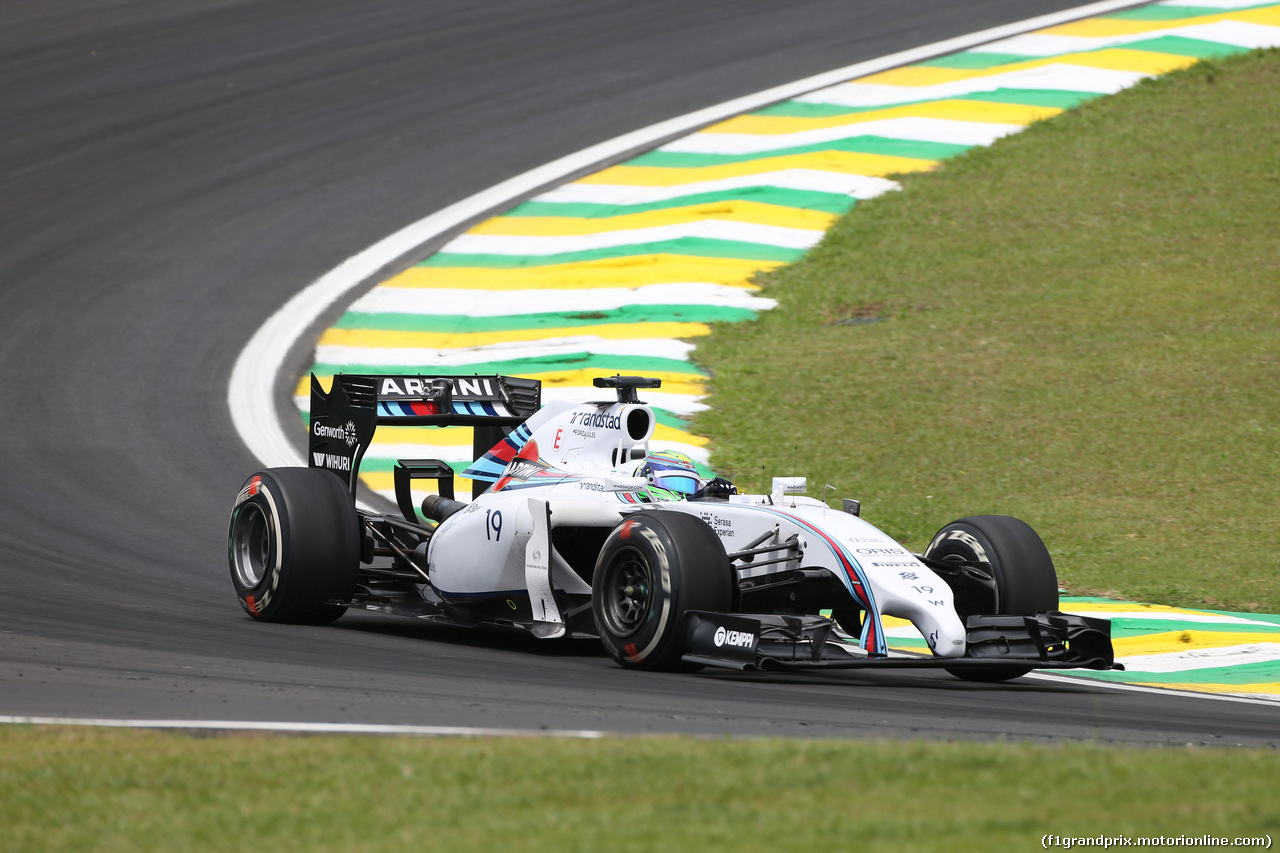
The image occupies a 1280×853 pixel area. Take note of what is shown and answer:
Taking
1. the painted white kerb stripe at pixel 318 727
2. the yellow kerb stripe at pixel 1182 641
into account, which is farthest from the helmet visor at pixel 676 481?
the painted white kerb stripe at pixel 318 727

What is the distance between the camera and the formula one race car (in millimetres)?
8289

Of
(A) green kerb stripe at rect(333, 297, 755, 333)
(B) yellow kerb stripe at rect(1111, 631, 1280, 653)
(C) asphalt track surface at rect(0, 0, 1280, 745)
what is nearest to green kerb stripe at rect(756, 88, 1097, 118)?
(C) asphalt track surface at rect(0, 0, 1280, 745)

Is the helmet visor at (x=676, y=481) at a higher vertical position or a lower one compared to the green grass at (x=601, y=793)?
higher

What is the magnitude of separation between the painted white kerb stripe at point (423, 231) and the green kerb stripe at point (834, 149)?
28.9 inches

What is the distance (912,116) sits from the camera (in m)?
22.3

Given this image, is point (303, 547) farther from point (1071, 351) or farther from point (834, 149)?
point (834, 149)

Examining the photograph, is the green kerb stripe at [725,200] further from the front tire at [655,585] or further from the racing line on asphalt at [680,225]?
the front tire at [655,585]

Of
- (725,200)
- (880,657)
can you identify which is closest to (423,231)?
(725,200)

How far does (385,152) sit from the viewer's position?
910 inches

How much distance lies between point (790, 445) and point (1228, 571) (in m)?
4.42

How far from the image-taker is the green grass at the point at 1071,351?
43.4 ft

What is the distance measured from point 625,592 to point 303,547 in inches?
94.2

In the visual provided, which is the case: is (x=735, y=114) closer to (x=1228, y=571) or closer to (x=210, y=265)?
(x=210, y=265)

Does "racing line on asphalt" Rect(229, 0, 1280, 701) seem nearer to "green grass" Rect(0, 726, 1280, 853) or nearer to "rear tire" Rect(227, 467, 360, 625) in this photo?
"rear tire" Rect(227, 467, 360, 625)
